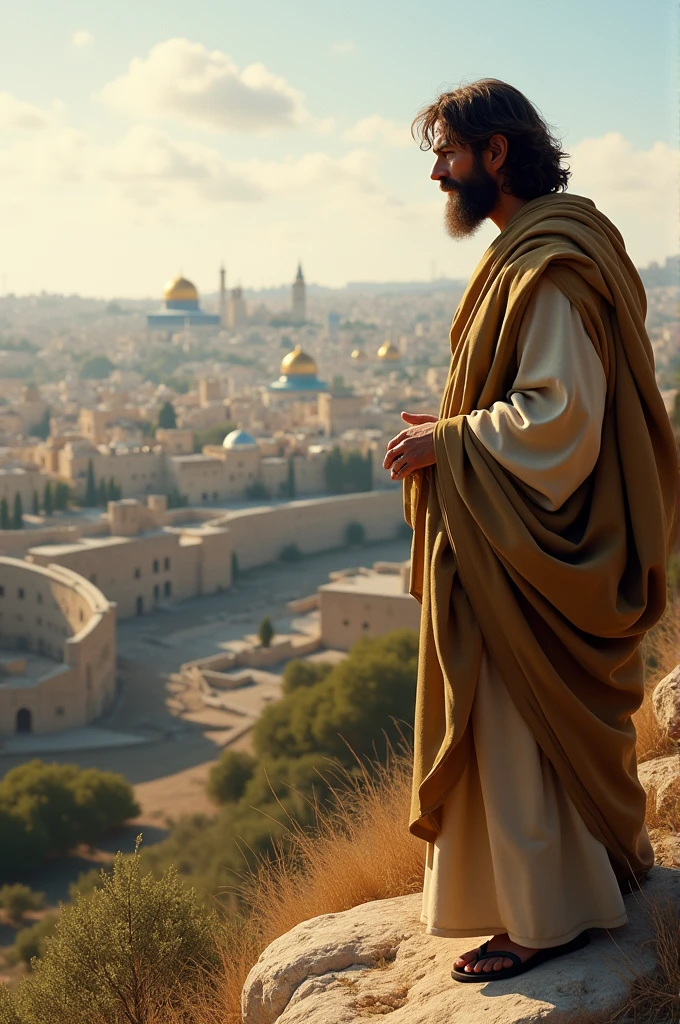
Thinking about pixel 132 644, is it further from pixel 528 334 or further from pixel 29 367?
pixel 29 367

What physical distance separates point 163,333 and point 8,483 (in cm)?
5784

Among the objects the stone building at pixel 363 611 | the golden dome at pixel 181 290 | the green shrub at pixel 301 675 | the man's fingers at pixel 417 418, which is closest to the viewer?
the man's fingers at pixel 417 418

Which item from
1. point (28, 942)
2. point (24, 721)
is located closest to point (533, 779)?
point (28, 942)

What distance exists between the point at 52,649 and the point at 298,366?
3067 centimetres

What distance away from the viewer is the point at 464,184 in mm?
2029

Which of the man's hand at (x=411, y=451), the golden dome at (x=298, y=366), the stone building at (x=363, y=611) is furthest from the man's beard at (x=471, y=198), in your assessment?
the golden dome at (x=298, y=366)

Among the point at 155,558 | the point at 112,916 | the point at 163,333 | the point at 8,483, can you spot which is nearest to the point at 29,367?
the point at 163,333

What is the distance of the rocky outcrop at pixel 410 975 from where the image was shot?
1.73m

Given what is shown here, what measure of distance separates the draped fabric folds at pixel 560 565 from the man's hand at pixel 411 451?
23mm

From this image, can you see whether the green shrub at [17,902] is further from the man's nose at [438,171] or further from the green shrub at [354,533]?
the green shrub at [354,533]

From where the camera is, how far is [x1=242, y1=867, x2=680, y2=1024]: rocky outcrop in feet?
5.68

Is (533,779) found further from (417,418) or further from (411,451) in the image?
(417,418)

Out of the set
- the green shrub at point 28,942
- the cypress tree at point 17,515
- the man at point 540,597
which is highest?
the man at point 540,597

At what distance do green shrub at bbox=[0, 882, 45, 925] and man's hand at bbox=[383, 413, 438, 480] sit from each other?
8.71 meters
